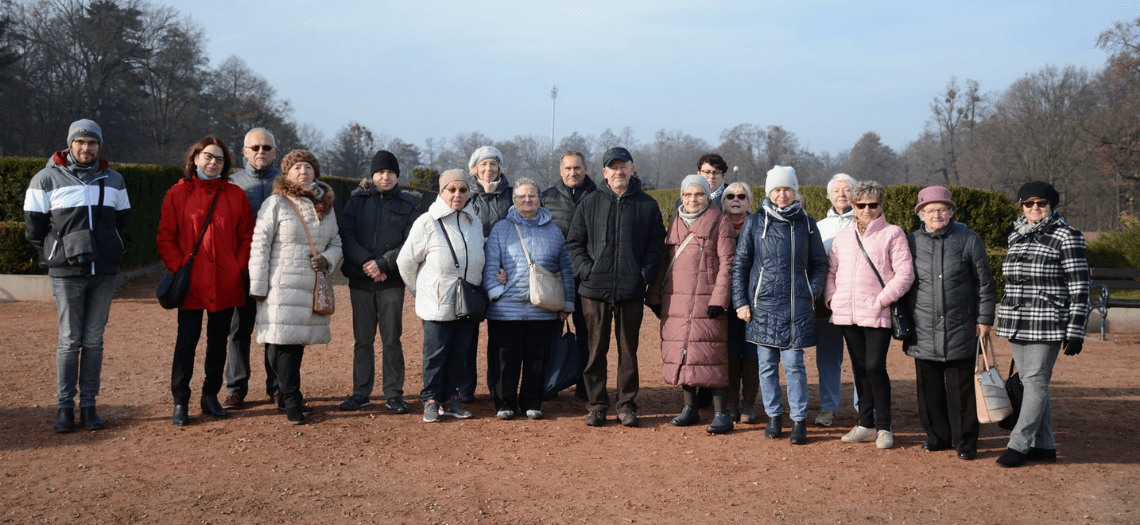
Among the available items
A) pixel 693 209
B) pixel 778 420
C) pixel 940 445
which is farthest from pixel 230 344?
pixel 940 445

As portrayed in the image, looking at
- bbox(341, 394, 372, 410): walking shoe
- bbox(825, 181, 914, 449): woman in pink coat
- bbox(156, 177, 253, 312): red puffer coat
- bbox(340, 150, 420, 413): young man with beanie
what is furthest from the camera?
bbox(341, 394, 372, 410): walking shoe

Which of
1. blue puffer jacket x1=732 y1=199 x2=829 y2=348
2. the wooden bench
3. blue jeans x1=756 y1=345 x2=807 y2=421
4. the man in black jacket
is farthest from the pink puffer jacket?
the wooden bench

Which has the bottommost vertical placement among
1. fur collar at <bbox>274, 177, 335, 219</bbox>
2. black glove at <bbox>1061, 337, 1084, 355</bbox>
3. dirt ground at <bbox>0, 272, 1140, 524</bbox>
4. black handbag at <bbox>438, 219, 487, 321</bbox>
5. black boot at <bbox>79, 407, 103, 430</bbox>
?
dirt ground at <bbox>0, 272, 1140, 524</bbox>

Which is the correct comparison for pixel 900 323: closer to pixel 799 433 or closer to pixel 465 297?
pixel 799 433

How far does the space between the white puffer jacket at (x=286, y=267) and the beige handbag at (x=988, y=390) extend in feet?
14.9

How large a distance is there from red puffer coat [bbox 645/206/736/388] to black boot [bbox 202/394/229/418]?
336 cm

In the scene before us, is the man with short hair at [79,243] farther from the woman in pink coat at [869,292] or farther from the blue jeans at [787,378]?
the woman in pink coat at [869,292]

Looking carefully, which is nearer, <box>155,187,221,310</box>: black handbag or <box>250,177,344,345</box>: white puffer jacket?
<box>155,187,221,310</box>: black handbag

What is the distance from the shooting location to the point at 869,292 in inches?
208

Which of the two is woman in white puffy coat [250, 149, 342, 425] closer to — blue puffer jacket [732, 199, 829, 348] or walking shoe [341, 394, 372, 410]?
walking shoe [341, 394, 372, 410]

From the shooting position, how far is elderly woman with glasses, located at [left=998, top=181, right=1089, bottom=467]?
464cm

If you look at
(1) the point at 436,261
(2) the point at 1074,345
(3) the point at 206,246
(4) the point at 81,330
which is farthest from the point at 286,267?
(2) the point at 1074,345

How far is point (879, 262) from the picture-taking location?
17.3 ft

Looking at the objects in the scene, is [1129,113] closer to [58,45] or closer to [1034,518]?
[1034,518]
